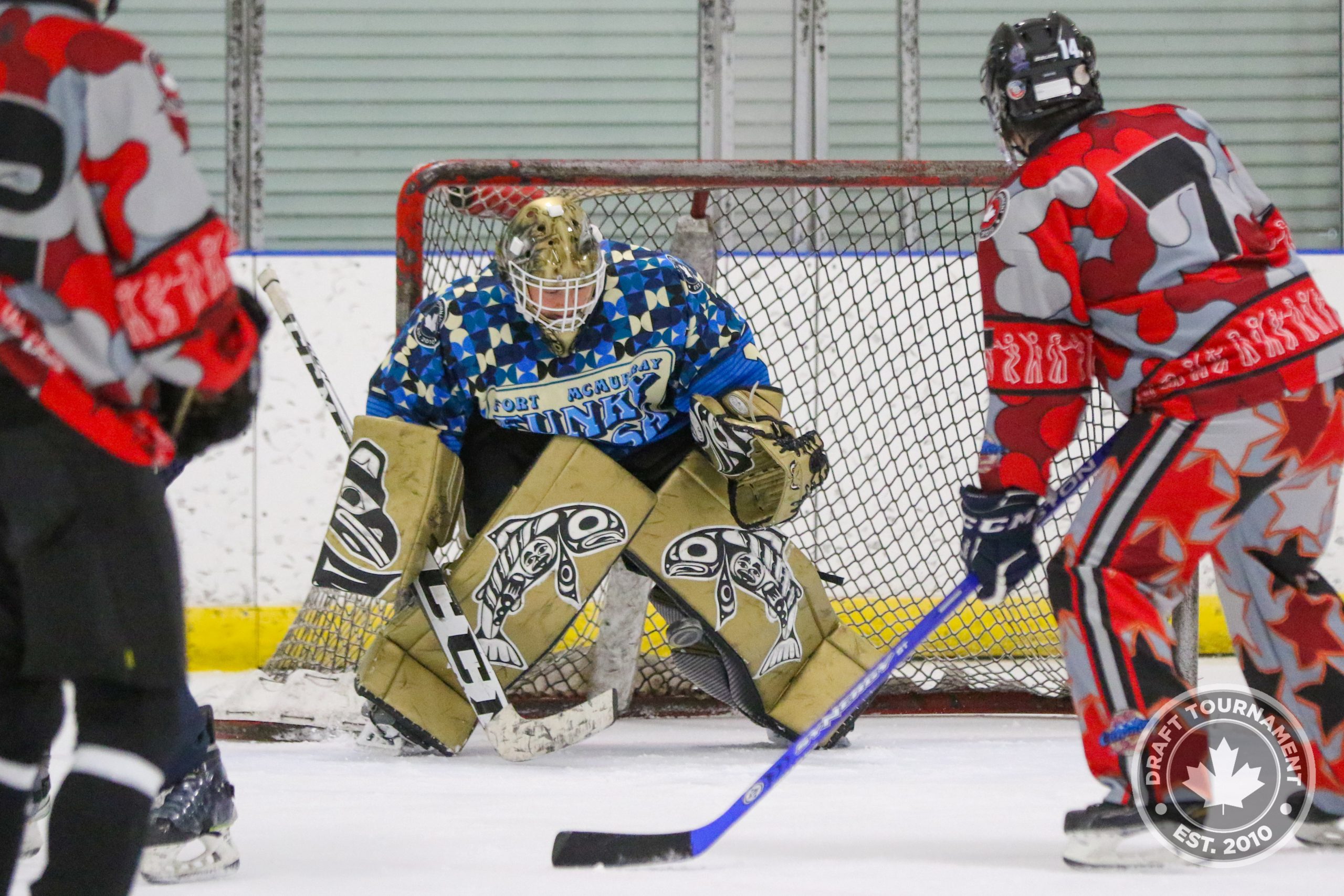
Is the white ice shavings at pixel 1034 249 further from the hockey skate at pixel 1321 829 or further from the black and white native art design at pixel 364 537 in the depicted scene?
the black and white native art design at pixel 364 537

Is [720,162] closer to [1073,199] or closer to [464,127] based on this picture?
[1073,199]

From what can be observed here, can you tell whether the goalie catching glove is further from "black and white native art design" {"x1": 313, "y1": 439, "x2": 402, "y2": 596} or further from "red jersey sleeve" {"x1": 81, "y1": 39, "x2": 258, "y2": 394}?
"red jersey sleeve" {"x1": 81, "y1": 39, "x2": 258, "y2": 394}

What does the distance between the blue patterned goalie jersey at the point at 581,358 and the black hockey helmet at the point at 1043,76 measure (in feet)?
2.80

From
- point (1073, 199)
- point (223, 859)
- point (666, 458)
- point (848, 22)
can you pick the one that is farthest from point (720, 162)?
point (848, 22)

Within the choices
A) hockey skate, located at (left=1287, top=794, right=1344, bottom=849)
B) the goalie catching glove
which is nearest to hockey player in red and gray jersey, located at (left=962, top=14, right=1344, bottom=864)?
hockey skate, located at (left=1287, top=794, right=1344, bottom=849)

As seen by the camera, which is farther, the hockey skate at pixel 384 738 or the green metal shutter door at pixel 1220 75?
the green metal shutter door at pixel 1220 75

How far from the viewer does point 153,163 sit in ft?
3.49

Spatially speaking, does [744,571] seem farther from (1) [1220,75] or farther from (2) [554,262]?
(1) [1220,75]

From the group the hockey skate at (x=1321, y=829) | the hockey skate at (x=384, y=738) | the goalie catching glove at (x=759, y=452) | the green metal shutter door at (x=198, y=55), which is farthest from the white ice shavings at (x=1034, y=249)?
the green metal shutter door at (x=198, y=55)

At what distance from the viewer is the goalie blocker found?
99.3 inches

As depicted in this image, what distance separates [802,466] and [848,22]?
9.70ft

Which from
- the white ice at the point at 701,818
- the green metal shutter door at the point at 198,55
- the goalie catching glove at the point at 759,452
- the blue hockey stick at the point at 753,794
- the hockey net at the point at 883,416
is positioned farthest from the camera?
the green metal shutter door at the point at 198,55

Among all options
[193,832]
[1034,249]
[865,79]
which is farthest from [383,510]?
[865,79]

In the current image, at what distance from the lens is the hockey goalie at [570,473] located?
2.40 m
